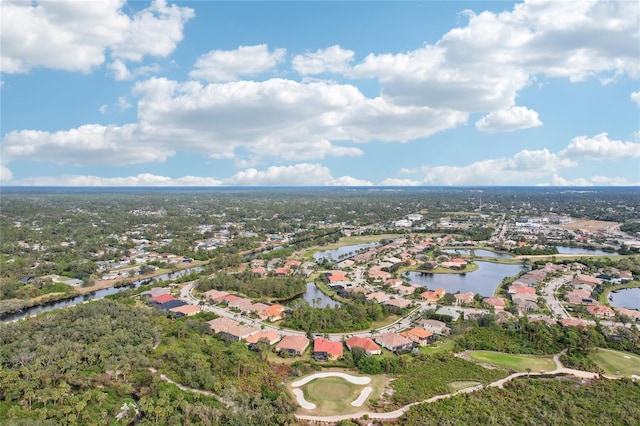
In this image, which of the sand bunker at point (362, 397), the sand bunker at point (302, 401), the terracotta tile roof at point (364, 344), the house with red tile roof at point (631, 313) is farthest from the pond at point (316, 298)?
the house with red tile roof at point (631, 313)

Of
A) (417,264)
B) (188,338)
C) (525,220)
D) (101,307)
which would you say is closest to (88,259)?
(101,307)

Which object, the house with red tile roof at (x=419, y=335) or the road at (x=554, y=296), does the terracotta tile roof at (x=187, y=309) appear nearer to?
the house with red tile roof at (x=419, y=335)

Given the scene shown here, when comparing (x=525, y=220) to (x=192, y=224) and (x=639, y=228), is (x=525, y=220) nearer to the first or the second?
(x=639, y=228)

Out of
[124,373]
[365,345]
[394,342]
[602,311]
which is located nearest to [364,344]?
[365,345]

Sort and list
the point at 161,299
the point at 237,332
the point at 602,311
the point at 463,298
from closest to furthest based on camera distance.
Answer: the point at 237,332 < the point at 602,311 < the point at 161,299 < the point at 463,298

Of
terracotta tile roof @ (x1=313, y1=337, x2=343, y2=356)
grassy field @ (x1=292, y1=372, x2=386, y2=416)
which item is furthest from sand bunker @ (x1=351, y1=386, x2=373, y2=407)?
terracotta tile roof @ (x1=313, y1=337, x2=343, y2=356)

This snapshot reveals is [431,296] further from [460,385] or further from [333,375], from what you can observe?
[333,375]
